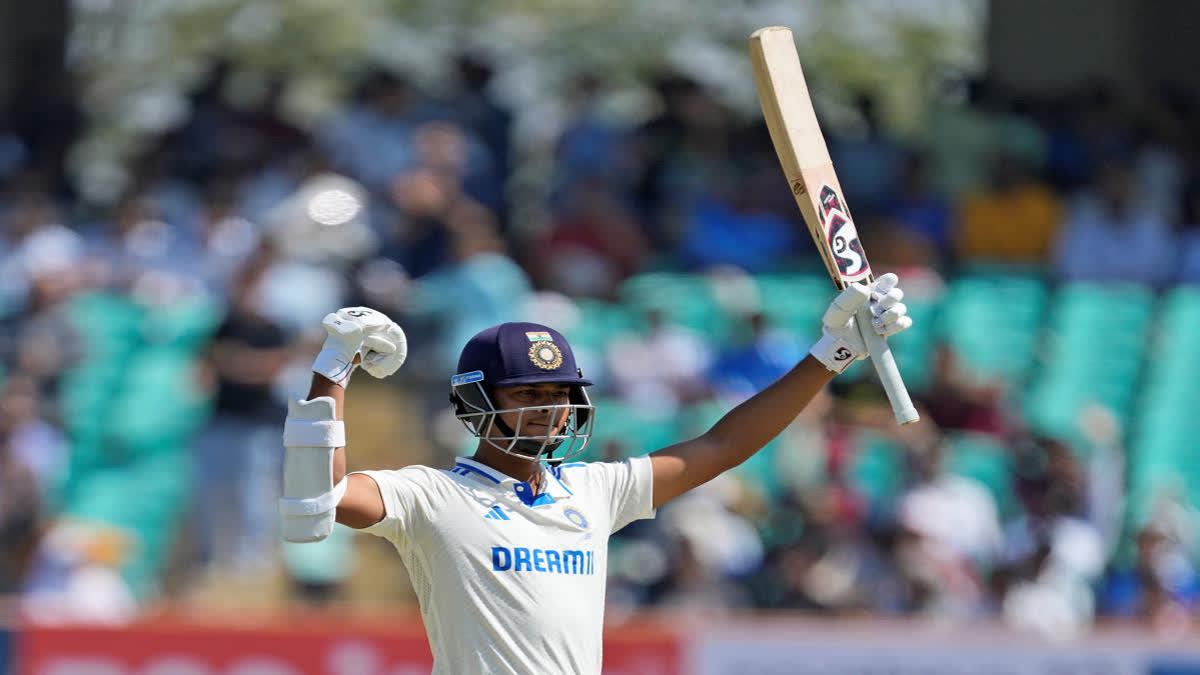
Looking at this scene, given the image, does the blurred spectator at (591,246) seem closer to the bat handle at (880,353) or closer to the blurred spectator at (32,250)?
the blurred spectator at (32,250)

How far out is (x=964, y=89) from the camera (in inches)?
551

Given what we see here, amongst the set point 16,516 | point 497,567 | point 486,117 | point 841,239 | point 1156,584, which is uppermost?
point 486,117

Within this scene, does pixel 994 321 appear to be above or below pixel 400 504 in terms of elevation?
above

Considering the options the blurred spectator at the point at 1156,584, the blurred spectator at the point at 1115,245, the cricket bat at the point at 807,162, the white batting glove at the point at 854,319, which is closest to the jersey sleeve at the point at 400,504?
the white batting glove at the point at 854,319

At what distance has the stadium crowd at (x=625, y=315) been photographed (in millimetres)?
10445

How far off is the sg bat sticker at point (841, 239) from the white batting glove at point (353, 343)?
4.03 feet

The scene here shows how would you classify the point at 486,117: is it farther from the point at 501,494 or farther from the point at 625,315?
the point at 501,494

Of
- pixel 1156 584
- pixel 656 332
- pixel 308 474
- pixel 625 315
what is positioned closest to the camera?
pixel 308 474

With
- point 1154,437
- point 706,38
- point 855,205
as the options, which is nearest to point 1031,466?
point 1154,437

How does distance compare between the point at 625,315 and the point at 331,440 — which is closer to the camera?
the point at 331,440

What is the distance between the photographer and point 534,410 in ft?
15.0

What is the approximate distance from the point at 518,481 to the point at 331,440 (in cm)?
55

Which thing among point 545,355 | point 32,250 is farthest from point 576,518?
point 32,250

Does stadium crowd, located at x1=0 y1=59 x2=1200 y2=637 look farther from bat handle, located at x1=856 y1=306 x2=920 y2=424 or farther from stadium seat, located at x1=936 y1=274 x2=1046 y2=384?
bat handle, located at x1=856 y1=306 x2=920 y2=424
